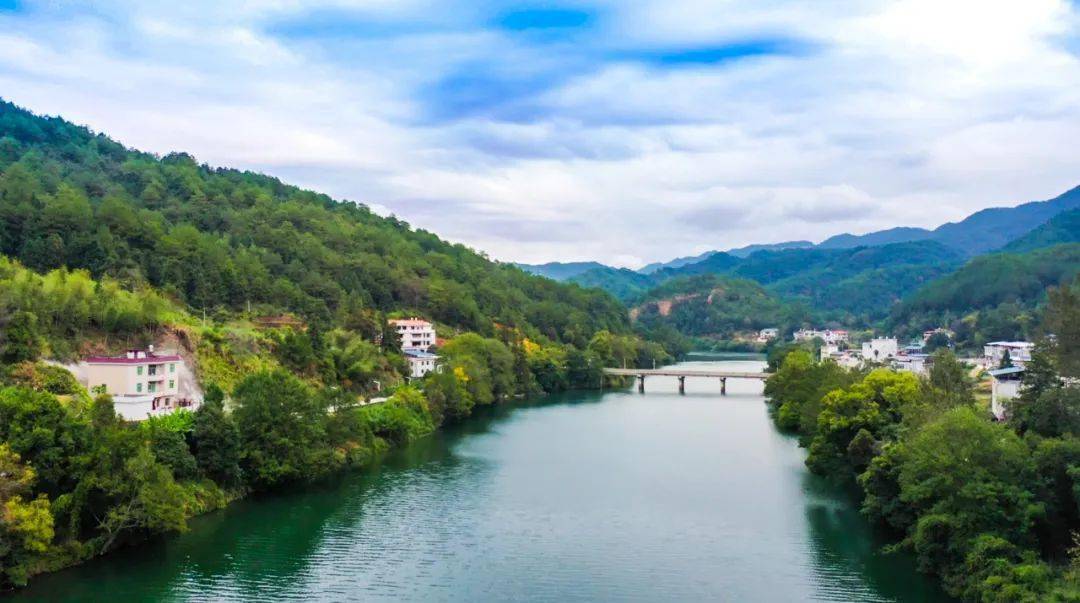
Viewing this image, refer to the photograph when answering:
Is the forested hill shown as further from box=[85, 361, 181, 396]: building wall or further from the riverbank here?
the riverbank

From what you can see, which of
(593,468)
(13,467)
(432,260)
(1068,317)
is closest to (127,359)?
(13,467)

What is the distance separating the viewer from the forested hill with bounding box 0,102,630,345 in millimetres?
48312

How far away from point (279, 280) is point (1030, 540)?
150ft

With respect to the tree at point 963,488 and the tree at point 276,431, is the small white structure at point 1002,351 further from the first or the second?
the tree at point 276,431

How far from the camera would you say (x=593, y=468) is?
3288 cm

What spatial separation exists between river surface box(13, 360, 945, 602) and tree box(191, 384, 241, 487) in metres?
1.13

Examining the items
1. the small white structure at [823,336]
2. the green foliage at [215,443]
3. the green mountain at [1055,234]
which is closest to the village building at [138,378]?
the green foliage at [215,443]

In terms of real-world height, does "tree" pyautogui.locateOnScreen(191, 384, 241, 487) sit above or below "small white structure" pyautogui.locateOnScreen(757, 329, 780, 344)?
below

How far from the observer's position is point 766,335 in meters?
136

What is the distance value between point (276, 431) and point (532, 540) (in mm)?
8792

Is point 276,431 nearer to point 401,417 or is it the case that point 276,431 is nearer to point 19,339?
point 19,339

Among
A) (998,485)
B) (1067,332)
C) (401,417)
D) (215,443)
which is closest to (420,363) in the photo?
(401,417)

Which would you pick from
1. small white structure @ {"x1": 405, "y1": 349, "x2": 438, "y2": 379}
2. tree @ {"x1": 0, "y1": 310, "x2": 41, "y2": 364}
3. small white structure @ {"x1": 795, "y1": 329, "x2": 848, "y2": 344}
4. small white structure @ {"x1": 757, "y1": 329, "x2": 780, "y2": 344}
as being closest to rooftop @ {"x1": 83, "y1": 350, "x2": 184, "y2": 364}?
tree @ {"x1": 0, "y1": 310, "x2": 41, "y2": 364}

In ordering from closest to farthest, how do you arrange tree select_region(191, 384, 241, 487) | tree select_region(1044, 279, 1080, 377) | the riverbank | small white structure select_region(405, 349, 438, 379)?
the riverbank, tree select_region(1044, 279, 1080, 377), tree select_region(191, 384, 241, 487), small white structure select_region(405, 349, 438, 379)
